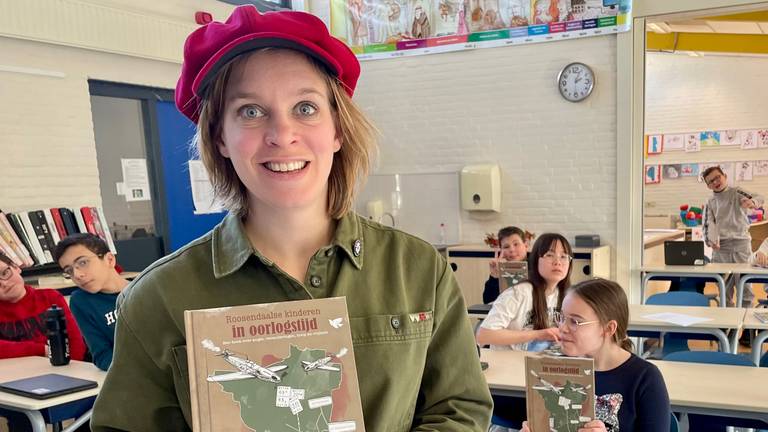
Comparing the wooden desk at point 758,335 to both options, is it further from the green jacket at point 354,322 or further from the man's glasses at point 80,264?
the man's glasses at point 80,264

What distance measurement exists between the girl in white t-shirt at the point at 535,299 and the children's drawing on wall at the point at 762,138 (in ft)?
22.9

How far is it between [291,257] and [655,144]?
9.63m

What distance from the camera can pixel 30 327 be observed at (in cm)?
358

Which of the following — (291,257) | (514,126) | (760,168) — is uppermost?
(514,126)

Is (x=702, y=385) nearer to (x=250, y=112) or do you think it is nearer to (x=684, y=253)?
(x=250, y=112)

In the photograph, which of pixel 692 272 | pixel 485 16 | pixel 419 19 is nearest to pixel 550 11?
pixel 485 16

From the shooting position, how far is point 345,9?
22.1ft

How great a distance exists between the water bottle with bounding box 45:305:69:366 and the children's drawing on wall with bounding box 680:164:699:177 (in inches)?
343

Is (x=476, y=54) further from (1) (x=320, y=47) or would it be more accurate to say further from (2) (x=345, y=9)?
Answer: (1) (x=320, y=47)

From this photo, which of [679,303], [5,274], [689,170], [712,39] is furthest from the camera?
Answer: [689,170]

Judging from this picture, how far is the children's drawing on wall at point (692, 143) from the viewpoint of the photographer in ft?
30.2

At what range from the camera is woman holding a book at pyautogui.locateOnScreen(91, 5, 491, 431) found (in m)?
0.93

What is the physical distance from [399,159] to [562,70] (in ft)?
→ 6.30

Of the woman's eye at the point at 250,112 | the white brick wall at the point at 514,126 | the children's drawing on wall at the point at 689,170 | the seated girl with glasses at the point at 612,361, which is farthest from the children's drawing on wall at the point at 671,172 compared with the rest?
the woman's eye at the point at 250,112
